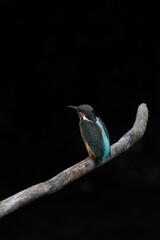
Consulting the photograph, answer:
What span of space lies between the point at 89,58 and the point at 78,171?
2.76m

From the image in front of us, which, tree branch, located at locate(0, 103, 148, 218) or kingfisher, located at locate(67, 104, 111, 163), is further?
kingfisher, located at locate(67, 104, 111, 163)

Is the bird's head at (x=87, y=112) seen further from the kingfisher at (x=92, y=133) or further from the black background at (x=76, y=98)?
the black background at (x=76, y=98)

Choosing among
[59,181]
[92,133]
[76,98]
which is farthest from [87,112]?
[76,98]

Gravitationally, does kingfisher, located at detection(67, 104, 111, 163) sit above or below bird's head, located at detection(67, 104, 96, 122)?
below

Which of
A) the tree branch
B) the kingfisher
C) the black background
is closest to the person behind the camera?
the tree branch

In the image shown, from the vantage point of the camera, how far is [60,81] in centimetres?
491

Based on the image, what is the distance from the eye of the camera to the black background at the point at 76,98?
14.9 feet

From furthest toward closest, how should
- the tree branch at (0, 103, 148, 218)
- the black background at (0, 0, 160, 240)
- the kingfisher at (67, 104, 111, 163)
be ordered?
the black background at (0, 0, 160, 240), the kingfisher at (67, 104, 111, 163), the tree branch at (0, 103, 148, 218)

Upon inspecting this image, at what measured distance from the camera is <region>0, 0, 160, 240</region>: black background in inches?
179

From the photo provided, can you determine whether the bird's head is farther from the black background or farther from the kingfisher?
the black background

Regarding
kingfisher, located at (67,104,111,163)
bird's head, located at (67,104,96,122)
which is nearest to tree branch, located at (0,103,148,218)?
kingfisher, located at (67,104,111,163)

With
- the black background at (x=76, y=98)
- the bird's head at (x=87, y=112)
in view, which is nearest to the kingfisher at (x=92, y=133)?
the bird's head at (x=87, y=112)

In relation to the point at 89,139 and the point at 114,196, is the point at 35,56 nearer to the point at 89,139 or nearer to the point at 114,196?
the point at 114,196

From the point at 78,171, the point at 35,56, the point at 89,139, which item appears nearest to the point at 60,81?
the point at 35,56
